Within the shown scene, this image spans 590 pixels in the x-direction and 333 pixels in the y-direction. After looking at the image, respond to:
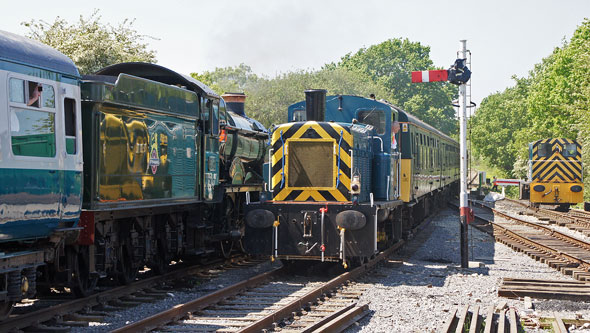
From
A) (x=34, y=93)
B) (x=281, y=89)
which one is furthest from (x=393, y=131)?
(x=281, y=89)

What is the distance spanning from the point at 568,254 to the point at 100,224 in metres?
9.53

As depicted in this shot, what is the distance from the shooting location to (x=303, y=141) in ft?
39.1

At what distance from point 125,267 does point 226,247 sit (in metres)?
4.03

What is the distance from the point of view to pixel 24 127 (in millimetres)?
7031

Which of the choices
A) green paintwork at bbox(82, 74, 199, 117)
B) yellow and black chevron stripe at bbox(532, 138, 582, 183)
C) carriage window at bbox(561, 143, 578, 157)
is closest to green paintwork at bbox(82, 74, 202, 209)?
green paintwork at bbox(82, 74, 199, 117)

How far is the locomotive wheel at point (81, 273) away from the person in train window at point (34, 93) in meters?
2.25

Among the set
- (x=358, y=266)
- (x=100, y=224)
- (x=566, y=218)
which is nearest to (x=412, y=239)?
(x=358, y=266)

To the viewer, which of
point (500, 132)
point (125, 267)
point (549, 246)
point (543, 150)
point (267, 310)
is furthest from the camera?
point (500, 132)

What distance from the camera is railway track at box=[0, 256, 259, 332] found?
7465 mm

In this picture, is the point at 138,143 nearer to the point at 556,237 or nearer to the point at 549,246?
the point at 549,246

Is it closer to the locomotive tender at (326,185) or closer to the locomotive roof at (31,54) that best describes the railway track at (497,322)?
the locomotive tender at (326,185)

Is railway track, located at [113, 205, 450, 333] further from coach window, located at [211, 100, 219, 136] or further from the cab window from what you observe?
the cab window

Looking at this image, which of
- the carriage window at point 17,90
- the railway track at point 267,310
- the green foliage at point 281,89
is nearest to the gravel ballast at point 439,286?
the railway track at point 267,310

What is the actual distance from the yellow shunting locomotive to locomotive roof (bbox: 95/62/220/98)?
18.7 metres
